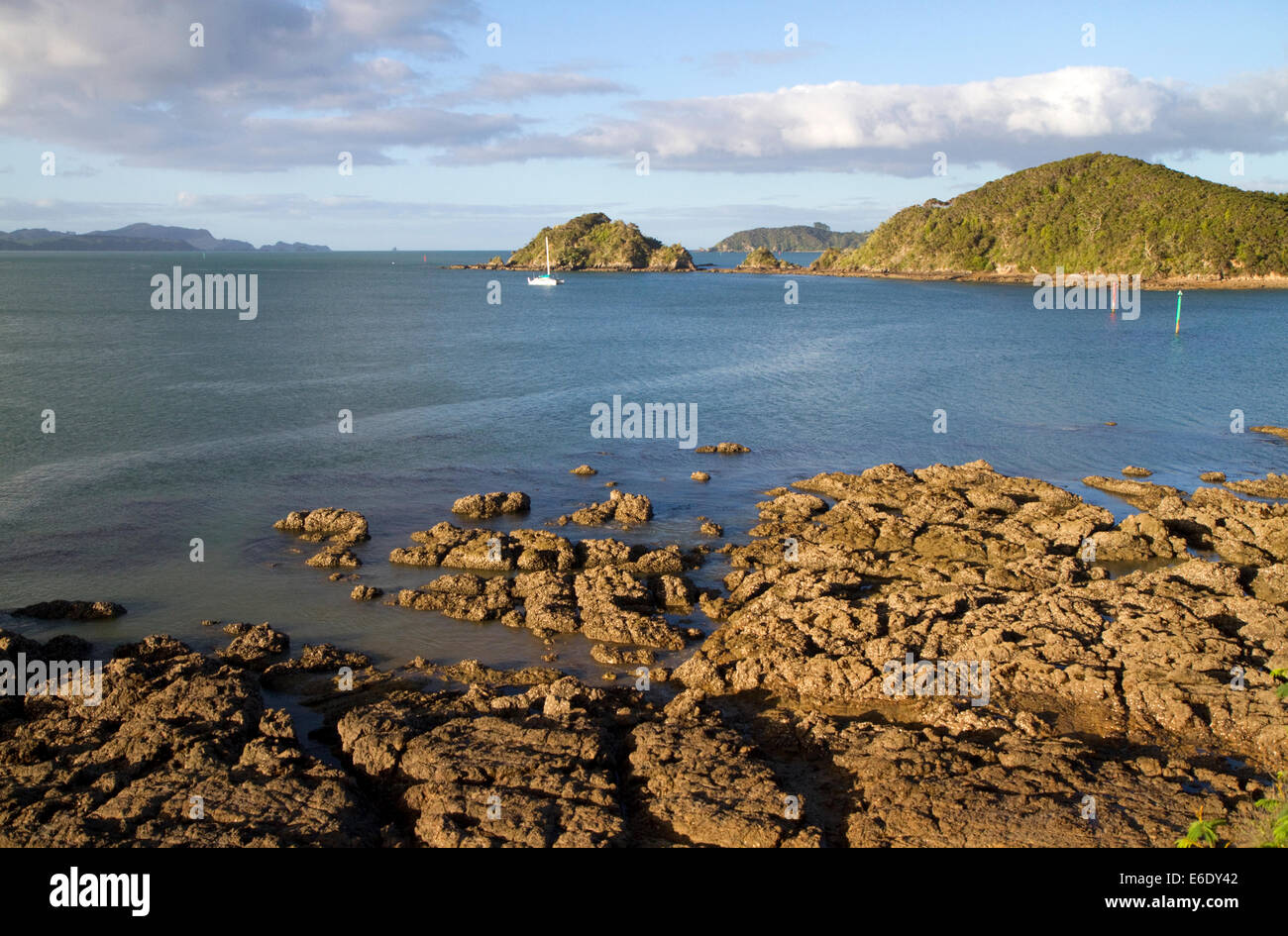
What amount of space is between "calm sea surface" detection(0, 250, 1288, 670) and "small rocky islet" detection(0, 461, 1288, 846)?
216cm

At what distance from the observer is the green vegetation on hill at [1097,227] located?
4801 inches

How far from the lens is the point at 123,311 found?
90.1 m

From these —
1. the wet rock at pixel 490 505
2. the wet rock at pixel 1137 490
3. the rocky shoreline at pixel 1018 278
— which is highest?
the rocky shoreline at pixel 1018 278

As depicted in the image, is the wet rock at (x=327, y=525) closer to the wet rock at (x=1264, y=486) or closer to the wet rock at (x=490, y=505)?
the wet rock at (x=490, y=505)

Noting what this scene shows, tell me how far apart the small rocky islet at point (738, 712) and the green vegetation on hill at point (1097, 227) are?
4751 inches

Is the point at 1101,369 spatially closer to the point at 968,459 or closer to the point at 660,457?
the point at 968,459

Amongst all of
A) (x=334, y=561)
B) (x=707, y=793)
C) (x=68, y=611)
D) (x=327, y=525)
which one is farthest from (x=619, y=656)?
(x=68, y=611)

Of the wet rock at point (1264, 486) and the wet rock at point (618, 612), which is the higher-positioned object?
the wet rock at point (1264, 486)

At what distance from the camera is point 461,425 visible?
1563 inches

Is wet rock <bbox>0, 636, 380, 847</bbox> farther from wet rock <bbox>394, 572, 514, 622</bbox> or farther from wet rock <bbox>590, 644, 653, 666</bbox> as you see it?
wet rock <bbox>590, 644, 653, 666</bbox>

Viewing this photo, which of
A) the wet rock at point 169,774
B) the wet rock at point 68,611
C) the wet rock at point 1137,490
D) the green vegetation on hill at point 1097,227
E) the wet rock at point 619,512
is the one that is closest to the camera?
the wet rock at point 169,774

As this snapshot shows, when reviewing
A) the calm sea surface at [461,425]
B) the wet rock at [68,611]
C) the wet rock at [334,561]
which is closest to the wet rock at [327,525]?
the calm sea surface at [461,425]

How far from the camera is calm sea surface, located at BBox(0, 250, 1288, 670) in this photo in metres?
22.5
